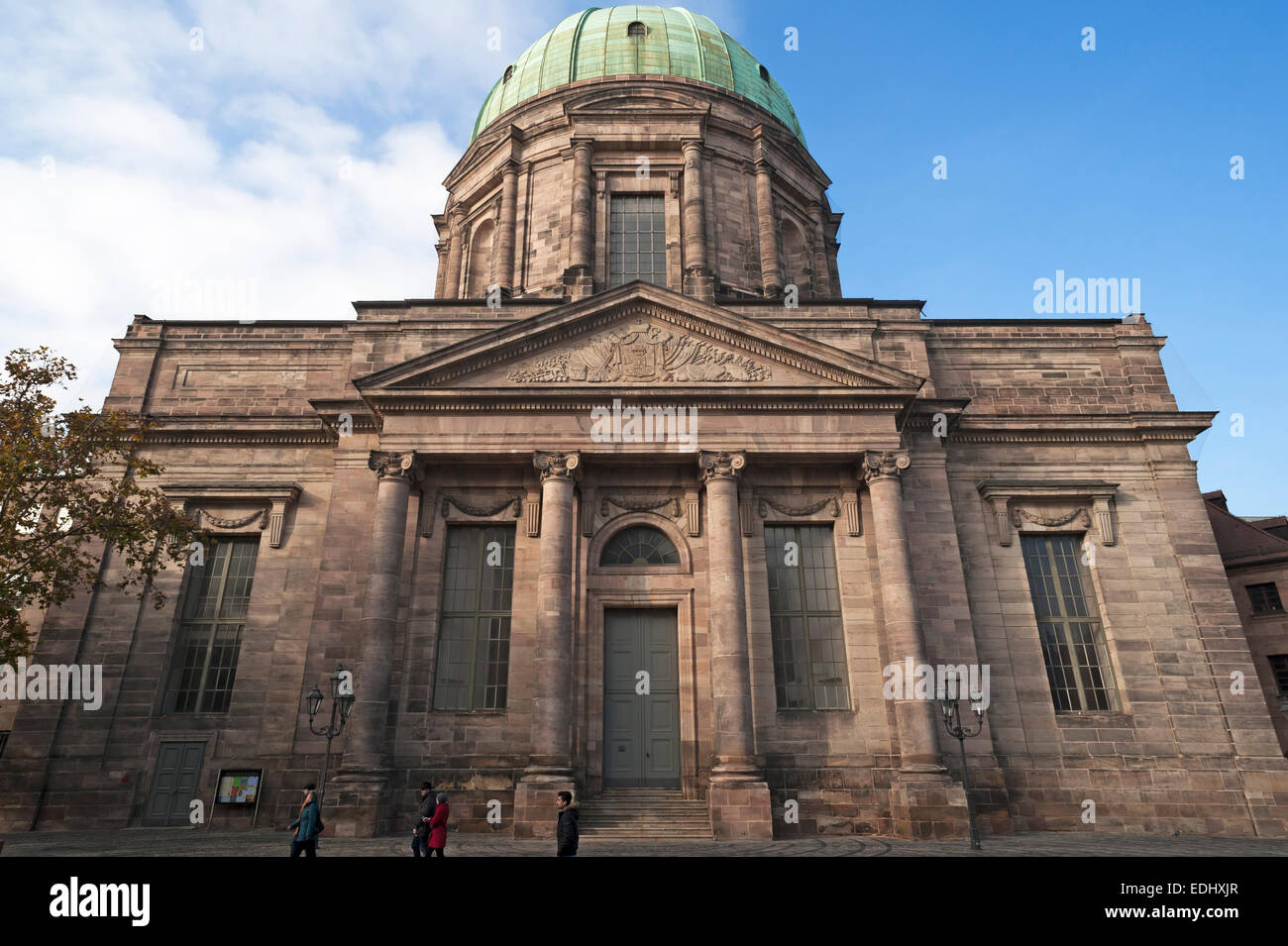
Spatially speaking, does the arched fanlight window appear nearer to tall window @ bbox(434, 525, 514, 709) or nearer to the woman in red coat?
tall window @ bbox(434, 525, 514, 709)

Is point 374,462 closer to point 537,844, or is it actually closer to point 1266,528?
point 537,844

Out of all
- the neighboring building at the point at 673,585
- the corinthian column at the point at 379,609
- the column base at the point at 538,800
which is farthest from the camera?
the neighboring building at the point at 673,585

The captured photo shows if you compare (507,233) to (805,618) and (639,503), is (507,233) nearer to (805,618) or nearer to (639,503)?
(639,503)

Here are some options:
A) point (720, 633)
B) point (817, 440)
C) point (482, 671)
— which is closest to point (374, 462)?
point (482, 671)

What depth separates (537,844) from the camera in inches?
598

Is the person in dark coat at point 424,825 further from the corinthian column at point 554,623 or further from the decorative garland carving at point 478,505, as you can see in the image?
the decorative garland carving at point 478,505

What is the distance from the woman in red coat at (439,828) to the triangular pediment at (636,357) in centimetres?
1048

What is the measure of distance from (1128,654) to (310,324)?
996 inches

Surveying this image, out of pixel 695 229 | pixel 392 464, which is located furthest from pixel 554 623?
pixel 695 229

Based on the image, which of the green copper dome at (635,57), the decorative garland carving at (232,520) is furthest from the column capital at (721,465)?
the green copper dome at (635,57)

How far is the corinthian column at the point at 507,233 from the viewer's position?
28.3 metres

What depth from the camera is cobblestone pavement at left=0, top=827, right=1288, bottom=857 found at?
13.7 metres

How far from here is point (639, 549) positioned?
66.9 feet

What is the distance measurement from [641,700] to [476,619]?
4714mm
